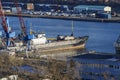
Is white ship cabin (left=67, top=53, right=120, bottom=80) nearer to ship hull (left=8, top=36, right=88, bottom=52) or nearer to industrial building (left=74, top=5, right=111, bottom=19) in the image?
ship hull (left=8, top=36, right=88, bottom=52)

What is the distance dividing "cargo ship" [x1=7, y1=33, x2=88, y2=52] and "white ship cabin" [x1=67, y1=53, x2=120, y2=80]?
3312 millimetres

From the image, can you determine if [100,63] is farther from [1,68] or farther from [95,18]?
[95,18]

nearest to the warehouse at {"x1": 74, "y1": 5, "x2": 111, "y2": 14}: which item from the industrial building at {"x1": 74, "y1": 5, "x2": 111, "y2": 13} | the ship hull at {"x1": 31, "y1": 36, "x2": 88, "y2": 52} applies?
the industrial building at {"x1": 74, "y1": 5, "x2": 111, "y2": 13}

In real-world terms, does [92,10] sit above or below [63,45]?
below

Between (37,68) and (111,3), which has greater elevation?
(37,68)

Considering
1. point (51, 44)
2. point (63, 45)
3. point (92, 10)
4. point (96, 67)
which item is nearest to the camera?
point (96, 67)

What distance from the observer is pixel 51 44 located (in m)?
9.77

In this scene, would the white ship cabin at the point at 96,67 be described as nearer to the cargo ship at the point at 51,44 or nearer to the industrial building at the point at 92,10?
the cargo ship at the point at 51,44

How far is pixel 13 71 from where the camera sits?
5.79m

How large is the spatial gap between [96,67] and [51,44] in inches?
161

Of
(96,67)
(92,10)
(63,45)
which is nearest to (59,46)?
(63,45)

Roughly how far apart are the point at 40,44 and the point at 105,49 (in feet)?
3.87

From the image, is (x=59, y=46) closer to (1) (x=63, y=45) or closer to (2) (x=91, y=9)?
(1) (x=63, y=45)

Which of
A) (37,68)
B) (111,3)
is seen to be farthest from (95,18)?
(37,68)
